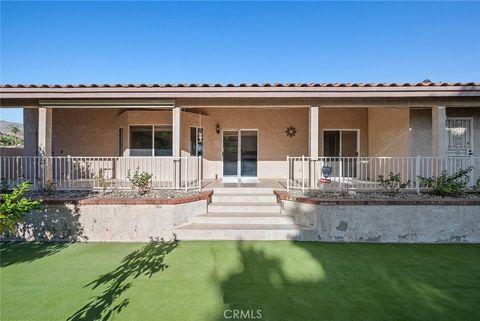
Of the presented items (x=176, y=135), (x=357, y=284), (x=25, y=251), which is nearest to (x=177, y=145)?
(x=176, y=135)

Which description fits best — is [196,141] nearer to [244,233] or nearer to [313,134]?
[313,134]

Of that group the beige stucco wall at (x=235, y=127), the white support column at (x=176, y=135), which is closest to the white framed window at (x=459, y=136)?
the beige stucco wall at (x=235, y=127)

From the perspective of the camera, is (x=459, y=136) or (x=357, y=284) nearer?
(x=357, y=284)

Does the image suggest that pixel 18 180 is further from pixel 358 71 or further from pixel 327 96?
pixel 358 71

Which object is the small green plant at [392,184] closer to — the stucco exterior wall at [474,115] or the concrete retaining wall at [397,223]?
the concrete retaining wall at [397,223]

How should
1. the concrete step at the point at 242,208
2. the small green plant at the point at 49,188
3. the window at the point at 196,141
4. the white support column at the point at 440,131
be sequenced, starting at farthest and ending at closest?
the window at the point at 196,141, the white support column at the point at 440,131, the concrete step at the point at 242,208, the small green plant at the point at 49,188

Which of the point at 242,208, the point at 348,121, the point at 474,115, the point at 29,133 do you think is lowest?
the point at 242,208

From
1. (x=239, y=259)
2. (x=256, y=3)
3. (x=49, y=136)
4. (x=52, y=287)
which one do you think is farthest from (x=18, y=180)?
(x=256, y=3)

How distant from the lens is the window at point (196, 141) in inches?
436

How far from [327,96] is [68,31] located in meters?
12.4

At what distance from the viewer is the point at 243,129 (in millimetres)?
11648

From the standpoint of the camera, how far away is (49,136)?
8.02 metres

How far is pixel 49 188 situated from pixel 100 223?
225 centimetres

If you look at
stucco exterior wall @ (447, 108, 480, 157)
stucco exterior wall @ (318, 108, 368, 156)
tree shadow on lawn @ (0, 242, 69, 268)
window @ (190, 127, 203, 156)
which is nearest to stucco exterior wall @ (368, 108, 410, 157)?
stucco exterior wall @ (318, 108, 368, 156)
